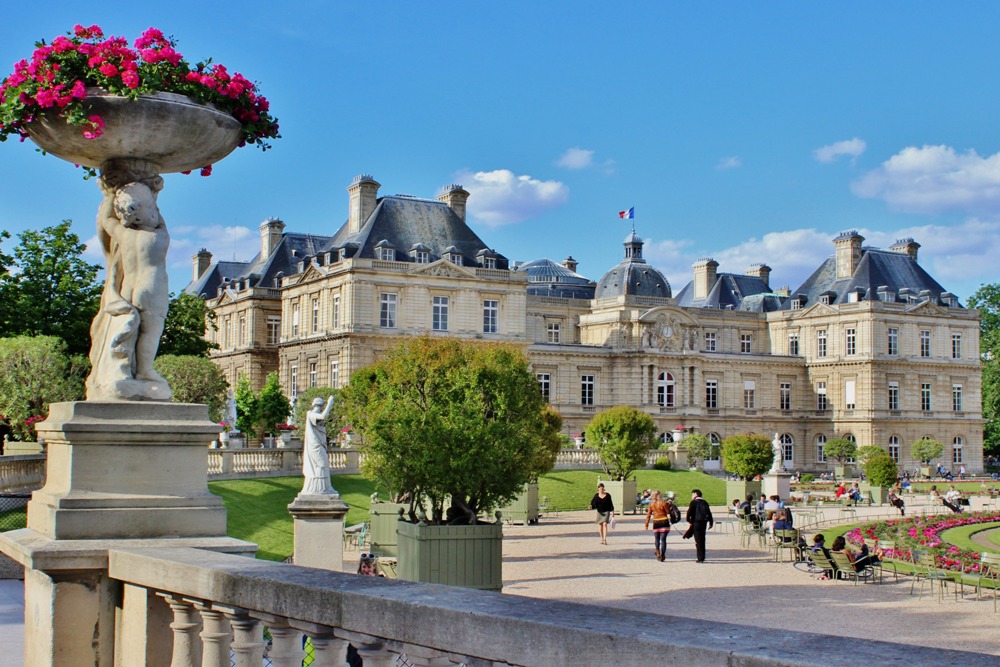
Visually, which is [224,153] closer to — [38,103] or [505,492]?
[38,103]

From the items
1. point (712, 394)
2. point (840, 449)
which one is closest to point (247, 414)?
point (712, 394)

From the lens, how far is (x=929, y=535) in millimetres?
27594

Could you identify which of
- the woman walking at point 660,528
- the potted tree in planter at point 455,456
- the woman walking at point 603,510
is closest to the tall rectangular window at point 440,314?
the woman walking at point 603,510

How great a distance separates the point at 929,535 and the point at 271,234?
48.4m

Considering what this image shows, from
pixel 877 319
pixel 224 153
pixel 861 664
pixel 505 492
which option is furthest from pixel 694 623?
pixel 877 319

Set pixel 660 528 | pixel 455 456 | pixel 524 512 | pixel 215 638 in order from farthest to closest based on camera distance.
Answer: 1. pixel 524 512
2. pixel 660 528
3. pixel 455 456
4. pixel 215 638

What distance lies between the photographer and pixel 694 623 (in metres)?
3.29

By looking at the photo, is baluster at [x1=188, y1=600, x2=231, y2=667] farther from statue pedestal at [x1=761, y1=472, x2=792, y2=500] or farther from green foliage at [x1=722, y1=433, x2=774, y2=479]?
statue pedestal at [x1=761, y1=472, x2=792, y2=500]

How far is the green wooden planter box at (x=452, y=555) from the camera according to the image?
59.8ft

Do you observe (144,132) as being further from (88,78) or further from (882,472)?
(882,472)

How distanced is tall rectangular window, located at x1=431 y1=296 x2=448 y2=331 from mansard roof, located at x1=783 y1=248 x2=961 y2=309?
95.2 ft

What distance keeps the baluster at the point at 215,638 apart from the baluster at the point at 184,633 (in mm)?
269

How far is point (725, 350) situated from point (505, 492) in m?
57.1

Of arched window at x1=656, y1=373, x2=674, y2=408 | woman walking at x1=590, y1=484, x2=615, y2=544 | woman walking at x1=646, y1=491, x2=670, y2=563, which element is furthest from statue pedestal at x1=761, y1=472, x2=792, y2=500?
arched window at x1=656, y1=373, x2=674, y2=408
